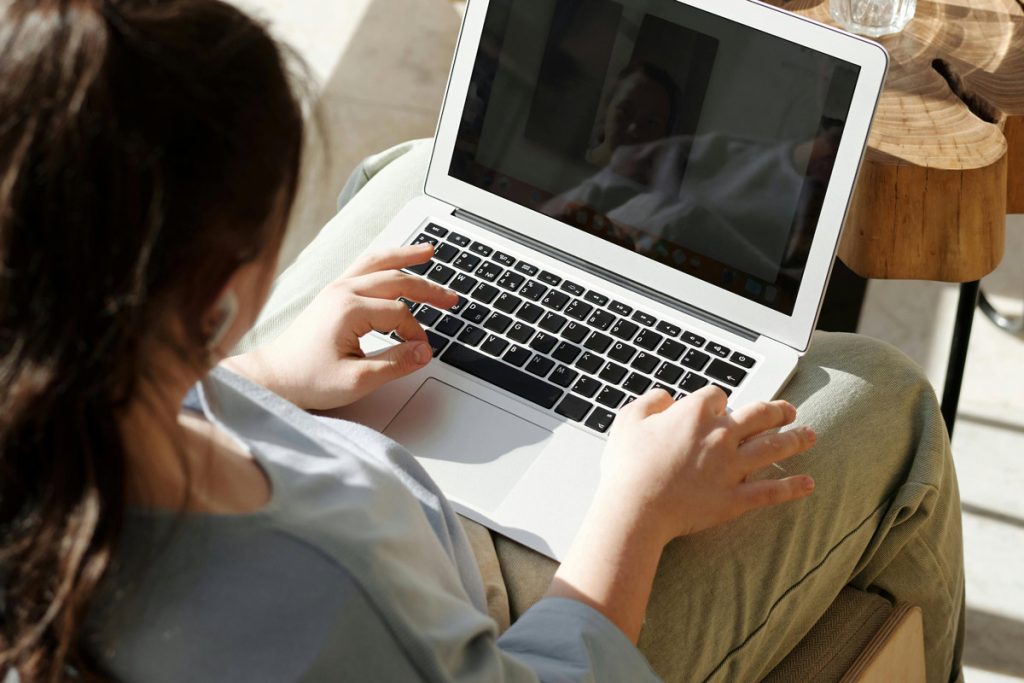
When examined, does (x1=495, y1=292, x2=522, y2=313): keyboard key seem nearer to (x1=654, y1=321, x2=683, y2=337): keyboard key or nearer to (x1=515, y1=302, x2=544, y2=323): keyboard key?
(x1=515, y1=302, x2=544, y2=323): keyboard key

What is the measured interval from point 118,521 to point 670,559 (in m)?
0.46

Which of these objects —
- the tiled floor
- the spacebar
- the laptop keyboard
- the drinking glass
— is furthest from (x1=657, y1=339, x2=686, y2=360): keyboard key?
the drinking glass

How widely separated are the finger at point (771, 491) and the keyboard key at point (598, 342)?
0.21 metres

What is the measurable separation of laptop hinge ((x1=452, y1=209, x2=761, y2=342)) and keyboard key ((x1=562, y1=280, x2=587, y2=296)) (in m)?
0.02

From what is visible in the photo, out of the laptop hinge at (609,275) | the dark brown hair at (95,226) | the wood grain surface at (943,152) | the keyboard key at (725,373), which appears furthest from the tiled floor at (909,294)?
the wood grain surface at (943,152)

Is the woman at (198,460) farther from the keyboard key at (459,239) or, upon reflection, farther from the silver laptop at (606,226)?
the keyboard key at (459,239)

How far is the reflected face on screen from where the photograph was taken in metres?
0.97

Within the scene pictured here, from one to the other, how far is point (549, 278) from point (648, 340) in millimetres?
117

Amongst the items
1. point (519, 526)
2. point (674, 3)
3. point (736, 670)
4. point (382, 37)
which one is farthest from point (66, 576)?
point (382, 37)

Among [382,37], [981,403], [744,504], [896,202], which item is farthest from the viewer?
[382,37]

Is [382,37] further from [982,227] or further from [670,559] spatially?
[670,559]

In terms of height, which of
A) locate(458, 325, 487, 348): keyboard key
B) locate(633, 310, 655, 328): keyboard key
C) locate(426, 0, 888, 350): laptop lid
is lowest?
locate(458, 325, 487, 348): keyboard key

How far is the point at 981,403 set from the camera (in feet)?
5.41

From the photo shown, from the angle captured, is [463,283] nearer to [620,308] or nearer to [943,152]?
[620,308]
